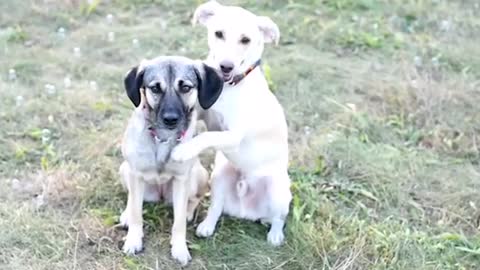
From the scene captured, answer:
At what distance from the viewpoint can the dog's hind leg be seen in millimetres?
4410

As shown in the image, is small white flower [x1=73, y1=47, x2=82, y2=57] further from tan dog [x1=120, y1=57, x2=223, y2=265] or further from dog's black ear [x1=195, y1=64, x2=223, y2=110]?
dog's black ear [x1=195, y1=64, x2=223, y2=110]

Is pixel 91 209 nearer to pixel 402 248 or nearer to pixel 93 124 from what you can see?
pixel 93 124

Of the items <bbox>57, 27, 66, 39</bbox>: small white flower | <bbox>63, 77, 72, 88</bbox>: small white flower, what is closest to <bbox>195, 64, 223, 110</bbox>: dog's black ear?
<bbox>63, 77, 72, 88</bbox>: small white flower

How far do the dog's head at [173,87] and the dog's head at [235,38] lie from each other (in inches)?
7.8

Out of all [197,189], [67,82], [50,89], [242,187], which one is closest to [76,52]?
[67,82]

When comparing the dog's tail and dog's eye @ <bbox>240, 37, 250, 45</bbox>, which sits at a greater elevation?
dog's eye @ <bbox>240, 37, 250, 45</bbox>

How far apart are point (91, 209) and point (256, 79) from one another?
3.78ft

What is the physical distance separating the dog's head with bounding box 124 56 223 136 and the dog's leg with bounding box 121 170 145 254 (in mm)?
361

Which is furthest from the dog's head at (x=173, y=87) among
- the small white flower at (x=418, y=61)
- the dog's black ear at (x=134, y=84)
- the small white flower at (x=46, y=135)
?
the small white flower at (x=418, y=61)

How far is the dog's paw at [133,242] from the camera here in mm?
4219

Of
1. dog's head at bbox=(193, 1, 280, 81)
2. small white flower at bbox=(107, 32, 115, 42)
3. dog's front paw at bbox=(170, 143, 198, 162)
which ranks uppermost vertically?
dog's head at bbox=(193, 1, 280, 81)

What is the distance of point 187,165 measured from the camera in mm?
4113

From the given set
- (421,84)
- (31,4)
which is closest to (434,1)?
(421,84)

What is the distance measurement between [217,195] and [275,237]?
379 mm
